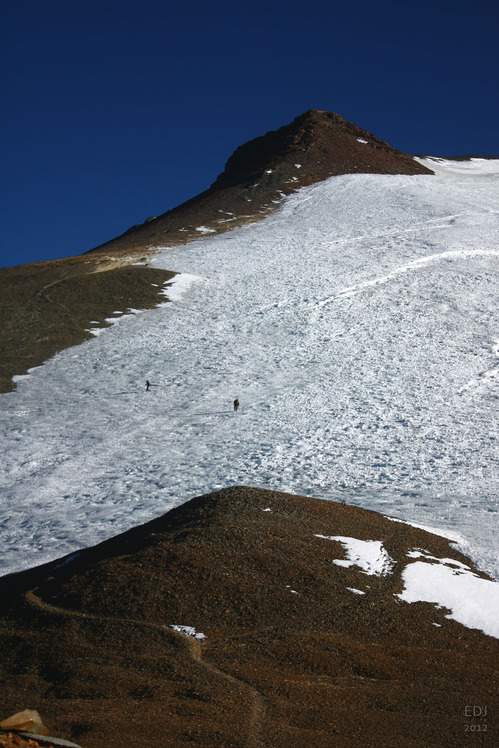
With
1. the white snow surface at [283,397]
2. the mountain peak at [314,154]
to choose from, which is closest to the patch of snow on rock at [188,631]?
the white snow surface at [283,397]

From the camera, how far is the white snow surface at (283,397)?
705 inches

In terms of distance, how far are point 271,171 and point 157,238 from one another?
20286 millimetres

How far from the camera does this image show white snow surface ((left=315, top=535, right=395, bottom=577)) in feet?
36.4

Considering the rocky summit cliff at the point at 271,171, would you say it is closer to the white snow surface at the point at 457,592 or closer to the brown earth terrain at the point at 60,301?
the brown earth terrain at the point at 60,301

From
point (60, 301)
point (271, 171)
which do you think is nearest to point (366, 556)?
point (60, 301)

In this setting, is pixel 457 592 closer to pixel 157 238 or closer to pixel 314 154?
pixel 157 238

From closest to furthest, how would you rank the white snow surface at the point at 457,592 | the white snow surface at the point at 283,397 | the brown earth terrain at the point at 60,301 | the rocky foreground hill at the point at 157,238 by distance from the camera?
the white snow surface at the point at 457,592 → the white snow surface at the point at 283,397 → the brown earth terrain at the point at 60,301 → the rocky foreground hill at the point at 157,238

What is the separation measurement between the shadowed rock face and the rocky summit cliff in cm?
3981

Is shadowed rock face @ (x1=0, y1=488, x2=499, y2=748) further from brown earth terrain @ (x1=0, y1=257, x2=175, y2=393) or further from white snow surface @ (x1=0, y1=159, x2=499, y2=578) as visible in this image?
brown earth terrain @ (x1=0, y1=257, x2=175, y2=393)

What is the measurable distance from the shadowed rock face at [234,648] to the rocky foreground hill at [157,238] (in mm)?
19076

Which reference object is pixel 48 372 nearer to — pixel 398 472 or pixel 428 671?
pixel 398 472

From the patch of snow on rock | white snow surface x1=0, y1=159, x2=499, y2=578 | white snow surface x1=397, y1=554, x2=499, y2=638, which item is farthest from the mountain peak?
the patch of snow on rock

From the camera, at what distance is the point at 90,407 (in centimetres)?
2512

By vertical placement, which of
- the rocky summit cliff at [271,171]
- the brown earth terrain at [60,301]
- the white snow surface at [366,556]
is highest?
the rocky summit cliff at [271,171]
